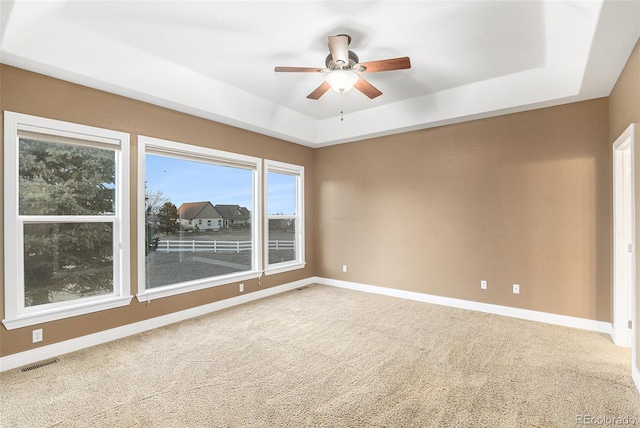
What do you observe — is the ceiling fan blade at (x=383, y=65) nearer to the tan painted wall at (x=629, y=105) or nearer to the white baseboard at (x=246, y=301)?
the tan painted wall at (x=629, y=105)

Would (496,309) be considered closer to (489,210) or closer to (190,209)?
(489,210)

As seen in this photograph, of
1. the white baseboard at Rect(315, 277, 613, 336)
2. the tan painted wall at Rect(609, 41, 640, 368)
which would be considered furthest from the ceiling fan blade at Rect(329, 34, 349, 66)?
the white baseboard at Rect(315, 277, 613, 336)

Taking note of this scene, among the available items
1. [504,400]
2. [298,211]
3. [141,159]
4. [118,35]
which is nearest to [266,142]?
[298,211]

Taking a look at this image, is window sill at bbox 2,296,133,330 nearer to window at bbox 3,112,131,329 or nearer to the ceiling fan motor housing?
window at bbox 3,112,131,329

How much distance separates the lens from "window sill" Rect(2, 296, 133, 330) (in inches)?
107

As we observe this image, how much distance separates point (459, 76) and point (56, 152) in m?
4.41

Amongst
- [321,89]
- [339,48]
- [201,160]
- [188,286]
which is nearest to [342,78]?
[339,48]

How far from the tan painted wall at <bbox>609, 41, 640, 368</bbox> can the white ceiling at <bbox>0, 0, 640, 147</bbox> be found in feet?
0.36

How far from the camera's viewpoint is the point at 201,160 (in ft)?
13.9

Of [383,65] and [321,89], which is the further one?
[321,89]

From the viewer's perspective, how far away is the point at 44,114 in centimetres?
287

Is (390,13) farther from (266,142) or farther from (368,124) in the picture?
(266,142)

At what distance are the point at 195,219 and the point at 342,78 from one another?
2.70 metres

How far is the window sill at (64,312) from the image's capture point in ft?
8.89
